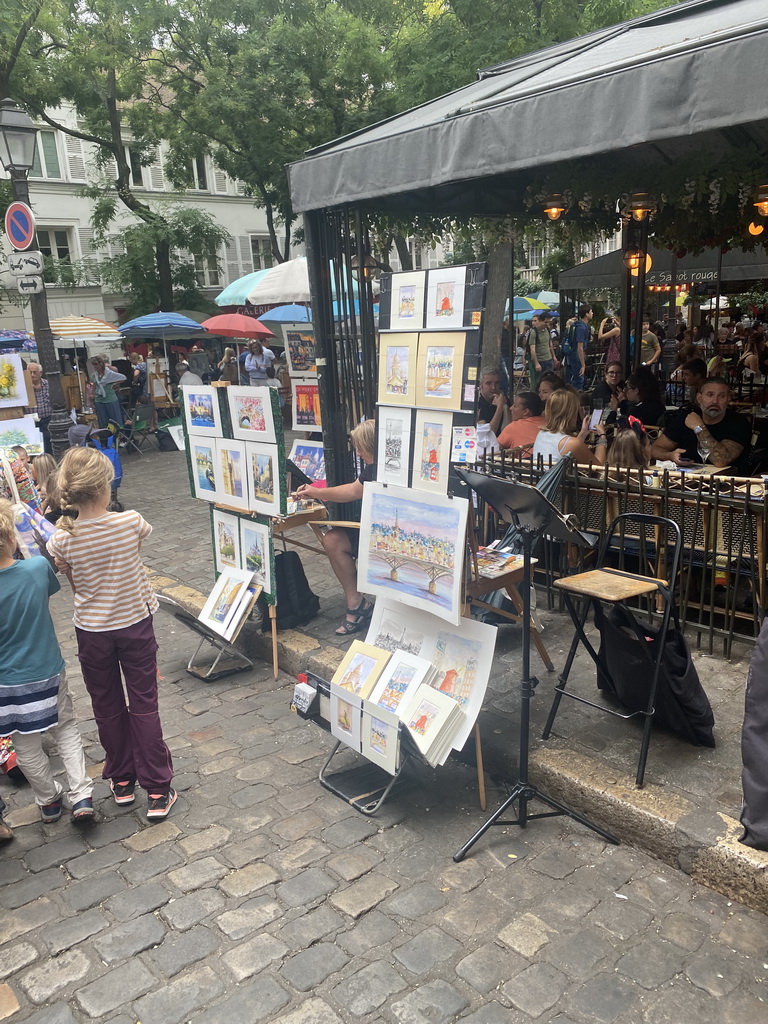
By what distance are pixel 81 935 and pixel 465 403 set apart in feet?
8.80

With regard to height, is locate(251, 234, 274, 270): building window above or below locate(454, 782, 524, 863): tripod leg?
above

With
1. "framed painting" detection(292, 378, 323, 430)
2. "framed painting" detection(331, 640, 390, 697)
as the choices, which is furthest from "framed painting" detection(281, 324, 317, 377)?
"framed painting" detection(331, 640, 390, 697)

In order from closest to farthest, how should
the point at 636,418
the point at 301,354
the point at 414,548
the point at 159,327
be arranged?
the point at 414,548 → the point at 636,418 → the point at 301,354 → the point at 159,327

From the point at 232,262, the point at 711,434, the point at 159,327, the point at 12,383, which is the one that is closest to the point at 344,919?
the point at 711,434

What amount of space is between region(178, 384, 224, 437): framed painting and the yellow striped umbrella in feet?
39.9

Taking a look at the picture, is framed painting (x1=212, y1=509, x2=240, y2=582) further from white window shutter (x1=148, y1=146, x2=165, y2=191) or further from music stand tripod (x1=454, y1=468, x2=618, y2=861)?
white window shutter (x1=148, y1=146, x2=165, y2=191)

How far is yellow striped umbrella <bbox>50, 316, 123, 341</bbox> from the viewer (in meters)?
16.7

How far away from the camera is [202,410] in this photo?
18.6 feet

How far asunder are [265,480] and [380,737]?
212cm

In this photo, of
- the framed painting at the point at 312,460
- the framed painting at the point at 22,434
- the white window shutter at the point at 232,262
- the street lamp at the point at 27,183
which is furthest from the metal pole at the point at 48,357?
the white window shutter at the point at 232,262

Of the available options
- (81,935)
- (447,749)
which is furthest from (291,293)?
(81,935)

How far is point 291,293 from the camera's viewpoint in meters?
9.59

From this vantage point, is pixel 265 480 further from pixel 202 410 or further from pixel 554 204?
pixel 554 204

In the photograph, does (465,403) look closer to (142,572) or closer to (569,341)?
(142,572)
